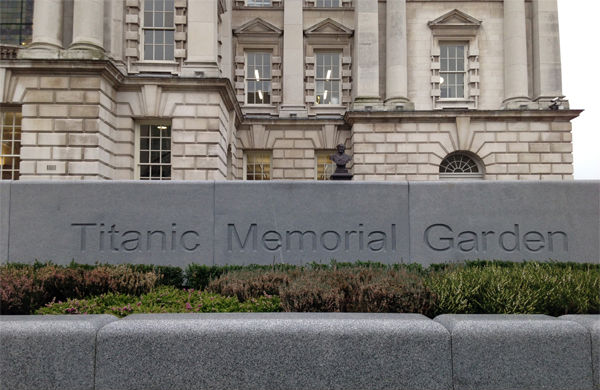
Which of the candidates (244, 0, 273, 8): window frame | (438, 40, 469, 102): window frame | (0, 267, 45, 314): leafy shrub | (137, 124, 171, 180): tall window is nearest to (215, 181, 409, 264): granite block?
(0, 267, 45, 314): leafy shrub

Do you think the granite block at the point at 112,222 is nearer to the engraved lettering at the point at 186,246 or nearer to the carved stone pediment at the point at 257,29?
the engraved lettering at the point at 186,246

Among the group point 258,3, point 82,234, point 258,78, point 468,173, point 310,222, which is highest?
point 258,3

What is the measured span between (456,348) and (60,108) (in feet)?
58.3

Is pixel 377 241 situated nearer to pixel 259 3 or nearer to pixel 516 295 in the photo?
pixel 516 295

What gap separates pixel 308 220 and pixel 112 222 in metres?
3.71

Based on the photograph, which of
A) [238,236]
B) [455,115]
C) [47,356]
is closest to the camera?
[47,356]

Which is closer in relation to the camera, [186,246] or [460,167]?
[186,246]

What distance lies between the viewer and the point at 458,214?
820 centimetres

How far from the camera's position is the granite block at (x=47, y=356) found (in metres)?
3.57

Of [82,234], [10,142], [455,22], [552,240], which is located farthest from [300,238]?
[455,22]

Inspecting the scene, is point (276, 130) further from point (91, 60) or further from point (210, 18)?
point (91, 60)

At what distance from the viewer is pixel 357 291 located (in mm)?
4906

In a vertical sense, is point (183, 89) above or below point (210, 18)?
below

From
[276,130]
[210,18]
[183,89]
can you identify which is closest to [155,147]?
[183,89]
